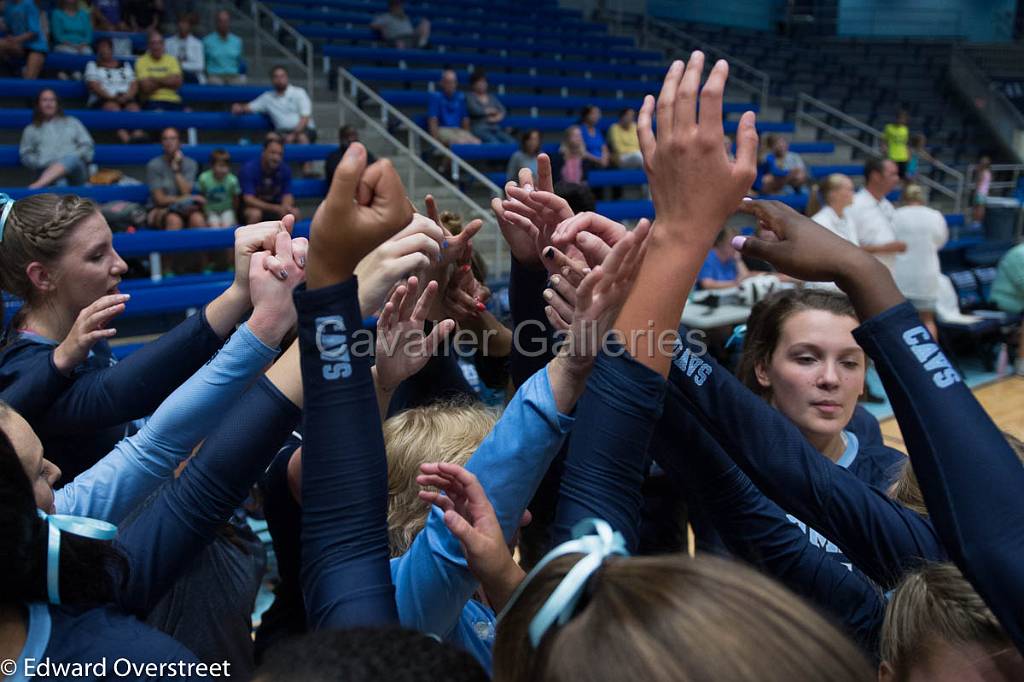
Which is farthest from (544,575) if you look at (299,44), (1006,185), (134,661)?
(1006,185)

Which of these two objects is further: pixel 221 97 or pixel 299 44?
pixel 299 44

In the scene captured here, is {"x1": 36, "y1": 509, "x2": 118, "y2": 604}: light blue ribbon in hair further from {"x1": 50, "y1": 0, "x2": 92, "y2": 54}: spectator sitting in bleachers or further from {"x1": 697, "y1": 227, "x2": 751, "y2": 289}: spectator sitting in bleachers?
{"x1": 50, "y1": 0, "x2": 92, "y2": 54}: spectator sitting in bleachers

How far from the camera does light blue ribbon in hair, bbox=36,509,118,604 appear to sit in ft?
3.14

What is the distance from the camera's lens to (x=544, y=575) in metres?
0.81

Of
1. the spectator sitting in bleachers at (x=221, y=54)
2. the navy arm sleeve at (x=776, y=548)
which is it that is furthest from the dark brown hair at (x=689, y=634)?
the spectator sitting in bleachers at (x=221, y=54)

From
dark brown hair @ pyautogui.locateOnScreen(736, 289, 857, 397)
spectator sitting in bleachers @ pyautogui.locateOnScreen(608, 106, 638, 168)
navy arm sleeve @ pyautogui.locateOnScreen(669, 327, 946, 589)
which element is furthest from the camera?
spectator sitting in bleachers @ pyautogui.locateOnScreen(608, 106, 638, 168)

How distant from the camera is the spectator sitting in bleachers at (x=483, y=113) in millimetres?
8992

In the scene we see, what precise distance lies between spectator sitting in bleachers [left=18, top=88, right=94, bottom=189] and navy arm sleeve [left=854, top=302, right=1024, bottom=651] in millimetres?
6395

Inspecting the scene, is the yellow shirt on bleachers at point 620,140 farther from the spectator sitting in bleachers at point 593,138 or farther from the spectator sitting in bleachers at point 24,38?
the spectator sitting in bleachers at point 24,38

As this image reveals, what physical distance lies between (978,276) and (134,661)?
7.91 metres

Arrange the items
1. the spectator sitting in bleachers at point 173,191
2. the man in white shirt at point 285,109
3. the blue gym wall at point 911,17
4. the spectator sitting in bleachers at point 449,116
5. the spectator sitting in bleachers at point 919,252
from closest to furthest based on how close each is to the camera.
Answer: the spectator sitting in bleachers at point 919,252 < the spectator sitting in bleachers at point 173,191 < the man in white shirt at point 285,109 < the spectator sitting in bleachers at point 449,116 < the blue gym wall at point 911,17

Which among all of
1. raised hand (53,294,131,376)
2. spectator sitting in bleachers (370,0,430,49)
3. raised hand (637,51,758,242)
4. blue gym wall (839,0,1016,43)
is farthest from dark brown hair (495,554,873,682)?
blue gym wall (839,0,1016,43)

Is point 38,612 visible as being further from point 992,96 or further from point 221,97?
point 992,96

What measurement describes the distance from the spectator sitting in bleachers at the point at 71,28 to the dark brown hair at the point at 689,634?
8158mm
